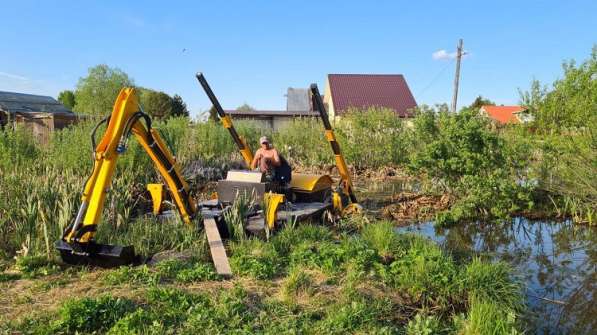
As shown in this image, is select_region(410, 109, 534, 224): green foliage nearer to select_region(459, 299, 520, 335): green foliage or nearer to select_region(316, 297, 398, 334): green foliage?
select_region(459, 299, 520, 335): green foliage

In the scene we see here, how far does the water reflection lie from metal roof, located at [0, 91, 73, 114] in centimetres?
2445

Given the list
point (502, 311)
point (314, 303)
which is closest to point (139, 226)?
point (314, 303)

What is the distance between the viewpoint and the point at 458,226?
330 inches

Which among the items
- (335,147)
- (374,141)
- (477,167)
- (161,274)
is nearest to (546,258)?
(477,167)


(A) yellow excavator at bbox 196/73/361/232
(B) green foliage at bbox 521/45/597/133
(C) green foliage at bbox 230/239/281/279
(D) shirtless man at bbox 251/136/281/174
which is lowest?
(C) green foliage at bbox 230/239/281/279

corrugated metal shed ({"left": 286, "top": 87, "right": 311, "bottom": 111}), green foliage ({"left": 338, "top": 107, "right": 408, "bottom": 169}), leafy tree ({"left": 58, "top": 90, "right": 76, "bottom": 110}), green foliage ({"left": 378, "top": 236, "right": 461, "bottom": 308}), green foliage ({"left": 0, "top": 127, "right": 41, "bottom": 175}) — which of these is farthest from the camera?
leafy tree ({"left": 58, "top": 90, "right": 76, "bottom": 110})

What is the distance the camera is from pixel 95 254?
4887mm

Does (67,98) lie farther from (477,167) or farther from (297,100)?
(477,167)

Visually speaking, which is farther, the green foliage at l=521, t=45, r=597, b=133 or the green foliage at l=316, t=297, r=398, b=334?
the green foliage at l=521, t=45, r=597, b=133

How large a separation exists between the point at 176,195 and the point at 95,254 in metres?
1.56

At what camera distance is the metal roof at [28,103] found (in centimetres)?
2568

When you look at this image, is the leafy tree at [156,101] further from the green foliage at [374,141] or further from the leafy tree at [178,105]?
the green foliage at [374,141]

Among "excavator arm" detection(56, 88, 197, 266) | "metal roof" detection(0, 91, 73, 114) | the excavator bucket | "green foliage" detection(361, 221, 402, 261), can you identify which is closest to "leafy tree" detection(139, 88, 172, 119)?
"metal roof" detection(0, 91, 73, 114)

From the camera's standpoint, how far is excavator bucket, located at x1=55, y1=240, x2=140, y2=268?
189 inches
